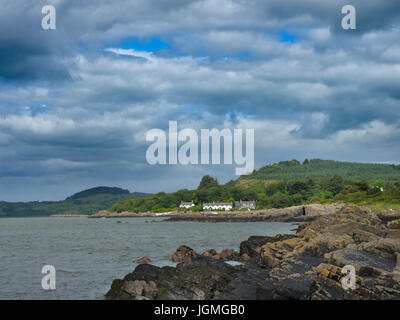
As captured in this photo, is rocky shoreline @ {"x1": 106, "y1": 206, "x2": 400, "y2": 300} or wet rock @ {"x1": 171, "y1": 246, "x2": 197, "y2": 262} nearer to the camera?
rocky shoreline @ {"x1": 106, "y1": 206, "x2": 400, "y2": 300}

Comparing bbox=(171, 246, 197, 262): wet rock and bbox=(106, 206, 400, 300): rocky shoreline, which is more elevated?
bbox=(106, 206, 400, 300): rocky shoreline

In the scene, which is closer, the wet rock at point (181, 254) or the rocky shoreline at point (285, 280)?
the rocky shoreline at point (285, 280)

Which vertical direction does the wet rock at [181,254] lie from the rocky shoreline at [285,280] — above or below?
below

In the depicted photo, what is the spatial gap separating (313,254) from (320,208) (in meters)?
105

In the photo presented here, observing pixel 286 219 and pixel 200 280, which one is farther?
pixel 286 219

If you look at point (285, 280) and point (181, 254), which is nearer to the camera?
point (285, 280)

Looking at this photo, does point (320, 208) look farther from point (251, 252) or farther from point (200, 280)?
point (200, 280)

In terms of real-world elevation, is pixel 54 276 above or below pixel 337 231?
below

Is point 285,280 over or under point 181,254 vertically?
over

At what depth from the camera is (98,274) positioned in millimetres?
29250

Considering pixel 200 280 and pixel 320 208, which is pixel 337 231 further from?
pixel 320 208
